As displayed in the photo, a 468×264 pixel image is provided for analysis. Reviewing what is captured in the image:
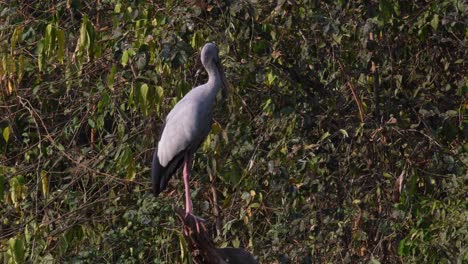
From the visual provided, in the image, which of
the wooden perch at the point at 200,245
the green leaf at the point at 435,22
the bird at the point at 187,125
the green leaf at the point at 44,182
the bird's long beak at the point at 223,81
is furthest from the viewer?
the green leaf at the point at 44,182

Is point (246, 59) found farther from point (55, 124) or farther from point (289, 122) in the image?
point (55, 124)

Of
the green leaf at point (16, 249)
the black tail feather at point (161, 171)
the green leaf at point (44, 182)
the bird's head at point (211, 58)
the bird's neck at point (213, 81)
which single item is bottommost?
the green leaf at point (16, 249)

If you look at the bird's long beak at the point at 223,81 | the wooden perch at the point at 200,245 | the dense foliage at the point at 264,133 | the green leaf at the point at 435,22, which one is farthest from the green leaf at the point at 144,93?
the green leaf at the point at 435,22

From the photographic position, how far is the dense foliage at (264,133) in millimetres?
5191

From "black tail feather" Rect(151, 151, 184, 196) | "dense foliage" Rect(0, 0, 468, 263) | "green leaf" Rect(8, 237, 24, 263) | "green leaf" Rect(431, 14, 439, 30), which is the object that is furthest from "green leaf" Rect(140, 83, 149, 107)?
"green leaf" Rect(431, 14, 439, 30)

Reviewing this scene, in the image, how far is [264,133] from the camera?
5500mm

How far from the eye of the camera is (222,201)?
593 cm

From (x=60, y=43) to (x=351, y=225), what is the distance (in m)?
1.82

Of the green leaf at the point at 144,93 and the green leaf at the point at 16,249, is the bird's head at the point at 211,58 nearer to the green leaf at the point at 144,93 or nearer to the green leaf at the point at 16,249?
the green leaf at the point at 144,93

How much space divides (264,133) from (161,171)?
819 mm

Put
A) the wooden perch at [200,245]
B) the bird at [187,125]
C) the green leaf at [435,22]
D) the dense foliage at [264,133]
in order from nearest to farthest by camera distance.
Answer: the wooden perch at [200,245], the bird at [187,125], the green leaf at [435,22], the dense foliage at [264,133]

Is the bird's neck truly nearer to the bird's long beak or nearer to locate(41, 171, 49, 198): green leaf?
the bird's long beak

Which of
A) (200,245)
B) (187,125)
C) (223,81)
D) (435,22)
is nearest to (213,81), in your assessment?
(223,81)

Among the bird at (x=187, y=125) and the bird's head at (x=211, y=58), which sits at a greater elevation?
the bird's head at (x=211, y=58)
